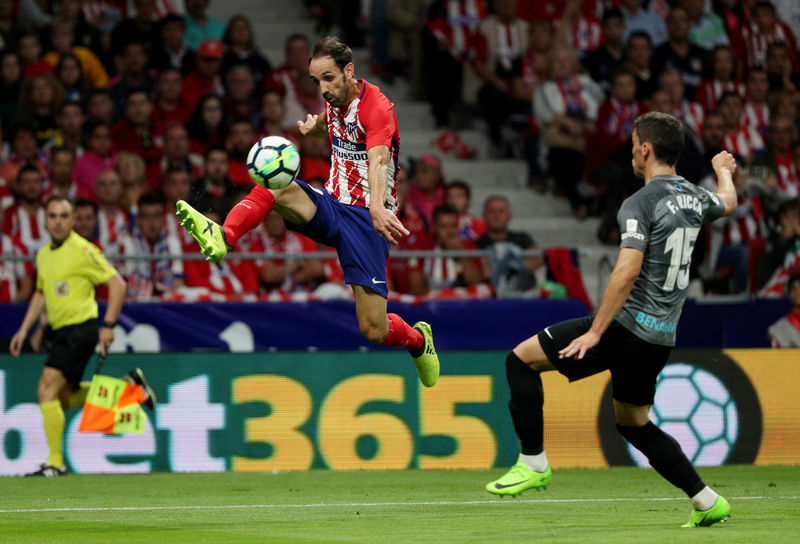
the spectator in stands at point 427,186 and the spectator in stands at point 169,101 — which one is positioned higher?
the spectator in stands at point 169,101

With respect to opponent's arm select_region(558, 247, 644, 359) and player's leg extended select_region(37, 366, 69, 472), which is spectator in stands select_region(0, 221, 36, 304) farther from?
opponent's arm select_region(558, 247, 644, 359)

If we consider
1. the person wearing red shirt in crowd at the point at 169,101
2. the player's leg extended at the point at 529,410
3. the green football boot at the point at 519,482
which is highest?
the person wearing red shirt in crowd at the point at 169,101

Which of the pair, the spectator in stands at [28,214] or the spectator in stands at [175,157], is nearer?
the spectator in stands at [28,214]

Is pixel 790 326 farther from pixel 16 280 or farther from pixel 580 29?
pixel 16 280

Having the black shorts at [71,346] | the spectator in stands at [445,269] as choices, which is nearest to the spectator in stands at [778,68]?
the spectator in stands at [445,269]

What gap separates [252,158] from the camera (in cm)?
768

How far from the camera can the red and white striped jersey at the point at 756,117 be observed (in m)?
17.2

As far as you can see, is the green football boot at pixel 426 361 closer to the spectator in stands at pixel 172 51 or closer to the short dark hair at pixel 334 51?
the short dark hair at pixel 334 51

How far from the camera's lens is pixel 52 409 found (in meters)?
11.4

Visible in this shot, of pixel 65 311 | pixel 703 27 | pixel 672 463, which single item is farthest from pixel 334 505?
pixel 703 27

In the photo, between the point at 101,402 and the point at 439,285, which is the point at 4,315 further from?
the point at 439,285

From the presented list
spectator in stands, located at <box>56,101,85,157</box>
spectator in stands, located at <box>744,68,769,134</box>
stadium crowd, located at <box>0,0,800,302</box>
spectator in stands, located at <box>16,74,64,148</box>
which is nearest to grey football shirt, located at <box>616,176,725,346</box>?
stadium crowd, located at <box>0,0,800,302</box>

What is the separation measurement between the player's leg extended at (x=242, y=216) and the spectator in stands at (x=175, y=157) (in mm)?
6253

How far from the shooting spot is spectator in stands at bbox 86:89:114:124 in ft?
48.0
